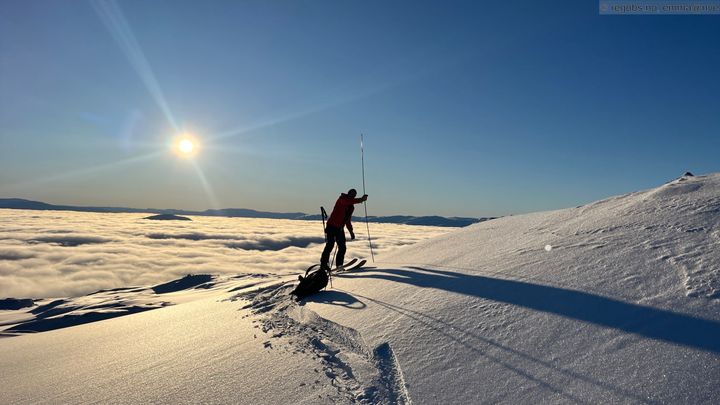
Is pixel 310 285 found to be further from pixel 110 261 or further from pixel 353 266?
pixel 110 261

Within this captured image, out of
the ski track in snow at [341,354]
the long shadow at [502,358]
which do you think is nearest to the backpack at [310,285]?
the ski track in snow at [341,354]

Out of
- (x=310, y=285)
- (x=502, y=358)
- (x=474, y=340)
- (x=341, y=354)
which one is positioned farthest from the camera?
(x=310, y=285)

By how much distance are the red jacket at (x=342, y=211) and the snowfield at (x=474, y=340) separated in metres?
2.56

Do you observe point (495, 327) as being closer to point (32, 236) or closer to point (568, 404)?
point (568, 404)

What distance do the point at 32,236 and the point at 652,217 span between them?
275ft

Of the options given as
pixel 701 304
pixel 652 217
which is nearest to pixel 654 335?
pixel 701 304

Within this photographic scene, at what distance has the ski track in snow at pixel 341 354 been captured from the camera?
239 cm

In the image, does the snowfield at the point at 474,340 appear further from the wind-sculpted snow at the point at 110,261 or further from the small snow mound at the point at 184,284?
the wind-sculpted snow at the point at 110,261

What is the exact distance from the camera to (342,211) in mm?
7781

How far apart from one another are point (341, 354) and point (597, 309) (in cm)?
218

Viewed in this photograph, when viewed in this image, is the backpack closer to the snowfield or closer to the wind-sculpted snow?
the snowfield

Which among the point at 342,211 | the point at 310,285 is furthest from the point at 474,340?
the point at 342,211

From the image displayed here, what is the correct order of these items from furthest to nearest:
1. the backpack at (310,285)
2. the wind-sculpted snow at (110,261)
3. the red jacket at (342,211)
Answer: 1. the wind-sculpted snow at (110,261)
2. the red jacket at (342,211)
3. the backpack at (310,285)

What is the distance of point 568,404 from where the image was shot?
73.0 inches
